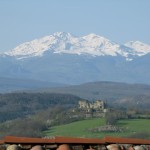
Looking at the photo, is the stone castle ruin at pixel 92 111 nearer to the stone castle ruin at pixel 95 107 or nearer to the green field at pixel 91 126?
the stone castle ruin at pixel 95 107

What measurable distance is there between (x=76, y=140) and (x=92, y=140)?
363 millimetres

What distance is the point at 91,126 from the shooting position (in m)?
81.6

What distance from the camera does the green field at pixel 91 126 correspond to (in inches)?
2904

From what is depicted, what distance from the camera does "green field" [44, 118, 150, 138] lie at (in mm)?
73750

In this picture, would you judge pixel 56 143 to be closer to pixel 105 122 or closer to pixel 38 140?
pixel 38 140

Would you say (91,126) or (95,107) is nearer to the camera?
(91,126)

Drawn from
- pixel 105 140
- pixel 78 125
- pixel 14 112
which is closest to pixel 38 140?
pixel 105 140

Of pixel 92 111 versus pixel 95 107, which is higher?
pixel 95 107

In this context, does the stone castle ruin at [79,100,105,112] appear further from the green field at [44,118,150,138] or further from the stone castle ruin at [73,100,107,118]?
the green field at [44,118,150,138]

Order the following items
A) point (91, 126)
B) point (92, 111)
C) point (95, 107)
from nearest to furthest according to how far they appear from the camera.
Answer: point (91, 126), point (92, 111), point (95, 107)

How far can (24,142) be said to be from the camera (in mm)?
12336

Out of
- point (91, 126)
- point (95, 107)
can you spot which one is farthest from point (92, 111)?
point (91, 126)

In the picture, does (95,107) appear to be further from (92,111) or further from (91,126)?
(91,126)

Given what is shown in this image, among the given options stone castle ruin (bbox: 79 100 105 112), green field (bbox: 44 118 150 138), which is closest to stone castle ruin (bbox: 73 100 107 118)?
stone castle ruin (bbox: 79 100 105 112)
